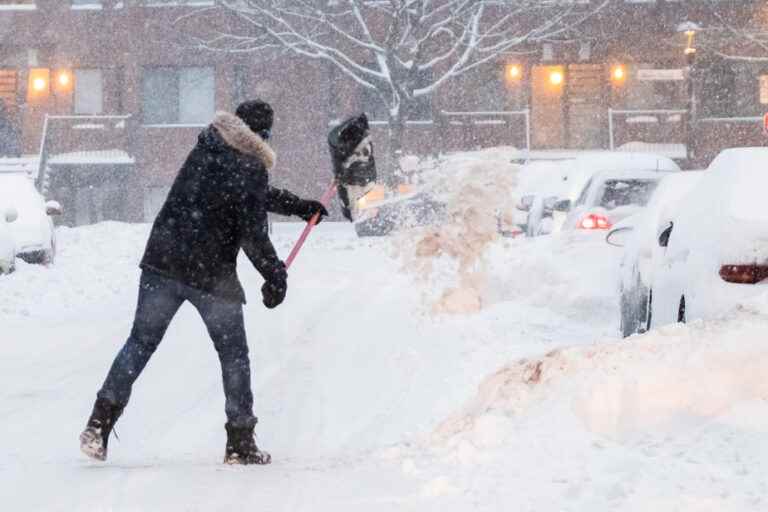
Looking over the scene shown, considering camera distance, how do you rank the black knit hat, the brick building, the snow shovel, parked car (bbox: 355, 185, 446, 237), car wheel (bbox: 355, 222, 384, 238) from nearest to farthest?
the black knit hat → the snow shovel → parked car (bbox: 355, 185, 446, 237) → car wheel (bbox: 355, 222, 384, 238) → the brick building

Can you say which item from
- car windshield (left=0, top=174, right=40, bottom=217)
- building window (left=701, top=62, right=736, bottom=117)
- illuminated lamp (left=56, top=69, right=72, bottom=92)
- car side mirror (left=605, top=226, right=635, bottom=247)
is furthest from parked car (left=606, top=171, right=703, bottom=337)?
illuminated lamp (left=56, top=69, right=72, bottom=92)

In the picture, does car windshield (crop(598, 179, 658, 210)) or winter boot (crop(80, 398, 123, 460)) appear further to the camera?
car windshield (crop(598, 179, 658, 210))

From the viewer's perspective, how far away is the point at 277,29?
40.1 m

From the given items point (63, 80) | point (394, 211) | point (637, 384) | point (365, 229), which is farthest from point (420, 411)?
point (63, 80)

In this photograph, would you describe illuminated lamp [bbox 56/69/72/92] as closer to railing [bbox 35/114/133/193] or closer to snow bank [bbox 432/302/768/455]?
railing [bbox 35/114/133/193]

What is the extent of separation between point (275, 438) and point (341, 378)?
92.1 inches

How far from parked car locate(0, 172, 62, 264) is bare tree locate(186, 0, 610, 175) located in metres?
16.5

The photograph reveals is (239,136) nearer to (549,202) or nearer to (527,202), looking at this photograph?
(549,202)

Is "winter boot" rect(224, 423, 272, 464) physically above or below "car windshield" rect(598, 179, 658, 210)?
above

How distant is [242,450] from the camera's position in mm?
6625

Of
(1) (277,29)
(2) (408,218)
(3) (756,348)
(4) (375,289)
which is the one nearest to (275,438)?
(3) (756,348)

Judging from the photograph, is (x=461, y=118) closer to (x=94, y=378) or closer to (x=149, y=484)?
(x=94, y=378)

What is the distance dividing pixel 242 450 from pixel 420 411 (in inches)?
84.5

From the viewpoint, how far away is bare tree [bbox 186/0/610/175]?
3734cm
